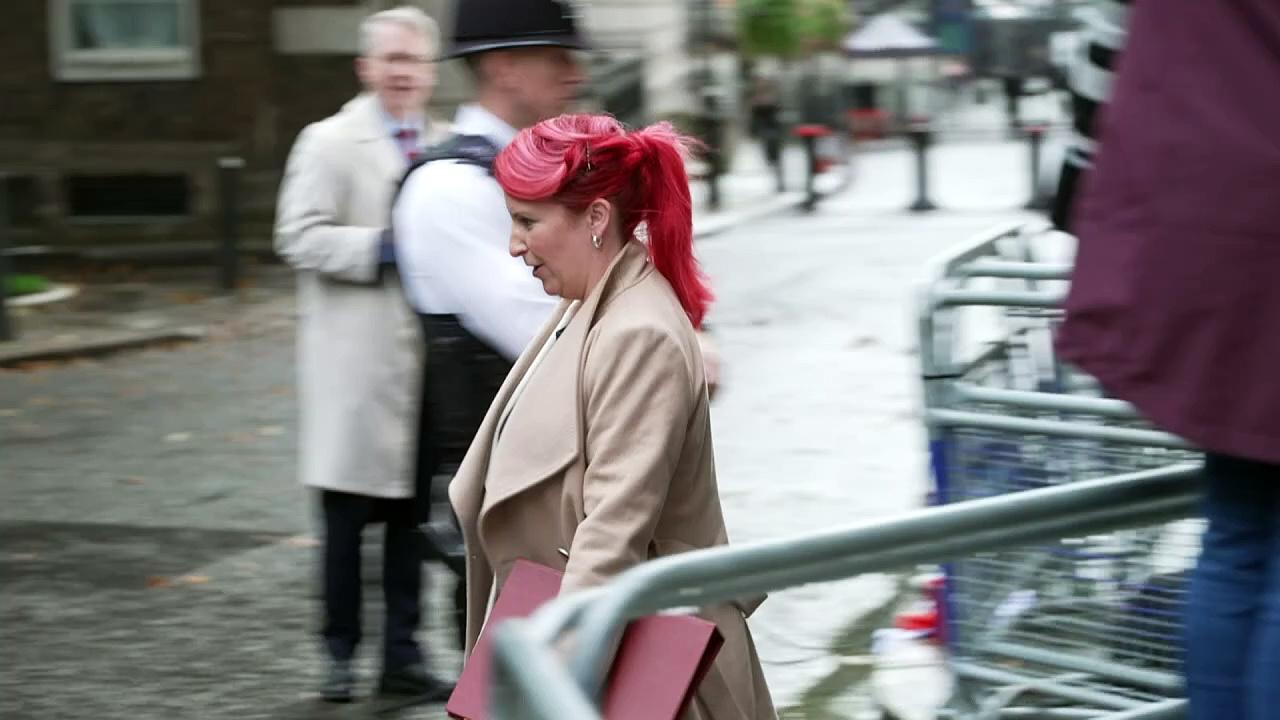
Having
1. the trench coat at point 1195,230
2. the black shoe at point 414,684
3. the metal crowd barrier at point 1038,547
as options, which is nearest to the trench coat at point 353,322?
the black shoe at point 414,684

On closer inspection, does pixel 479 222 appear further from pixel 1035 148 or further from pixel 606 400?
pixel 1035 148

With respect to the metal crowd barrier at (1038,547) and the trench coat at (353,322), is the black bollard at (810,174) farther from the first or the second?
the metal crowd barrier at (1038,547)

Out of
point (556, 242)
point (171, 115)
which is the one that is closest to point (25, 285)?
point (171, 115)

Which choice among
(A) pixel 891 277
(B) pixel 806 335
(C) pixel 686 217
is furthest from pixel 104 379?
(C) pixel 686 217

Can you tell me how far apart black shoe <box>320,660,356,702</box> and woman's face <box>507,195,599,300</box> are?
282cm

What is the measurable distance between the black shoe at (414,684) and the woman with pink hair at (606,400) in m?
2.48

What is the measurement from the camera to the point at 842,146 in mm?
29906

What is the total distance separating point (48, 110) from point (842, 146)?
13.0 m

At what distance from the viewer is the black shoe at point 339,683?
20.0ft

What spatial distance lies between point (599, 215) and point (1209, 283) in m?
1.09

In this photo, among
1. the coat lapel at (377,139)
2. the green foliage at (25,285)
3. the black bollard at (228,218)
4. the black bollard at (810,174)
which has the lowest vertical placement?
the black bollard at (810,174)

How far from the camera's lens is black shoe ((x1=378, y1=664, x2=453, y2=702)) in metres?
6.05

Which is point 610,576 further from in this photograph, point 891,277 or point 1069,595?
point 891,277

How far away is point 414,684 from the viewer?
6.06m
